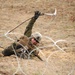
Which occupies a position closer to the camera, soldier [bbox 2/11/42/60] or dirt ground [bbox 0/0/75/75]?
dirt ground [bbox 0/0/75/75]

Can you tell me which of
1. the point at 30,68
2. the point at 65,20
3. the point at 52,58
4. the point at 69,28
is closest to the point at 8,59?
the point at 30,68

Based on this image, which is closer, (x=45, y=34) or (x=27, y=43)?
(x=27, y=43)

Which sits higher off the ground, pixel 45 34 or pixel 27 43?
pixel 27 43

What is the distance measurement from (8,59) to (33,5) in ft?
29.0

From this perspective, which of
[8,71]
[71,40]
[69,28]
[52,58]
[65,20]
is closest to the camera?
[8,71]

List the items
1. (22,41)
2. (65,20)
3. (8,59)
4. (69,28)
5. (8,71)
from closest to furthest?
1. (8,71)
2. (8,59)
3. (22,41)
4. (69,28)
5. (65,20)

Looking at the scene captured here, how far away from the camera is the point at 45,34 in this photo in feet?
41.0

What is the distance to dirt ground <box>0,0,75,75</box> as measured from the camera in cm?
678

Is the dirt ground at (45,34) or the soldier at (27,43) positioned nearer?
the dirt ground at (45,34)

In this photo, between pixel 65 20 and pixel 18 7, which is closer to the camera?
pixel 65 20

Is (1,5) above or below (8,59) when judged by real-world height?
below

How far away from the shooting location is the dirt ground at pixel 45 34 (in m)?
6.78

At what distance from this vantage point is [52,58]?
8461mm

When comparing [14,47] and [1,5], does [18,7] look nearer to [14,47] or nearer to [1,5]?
[1,5]
